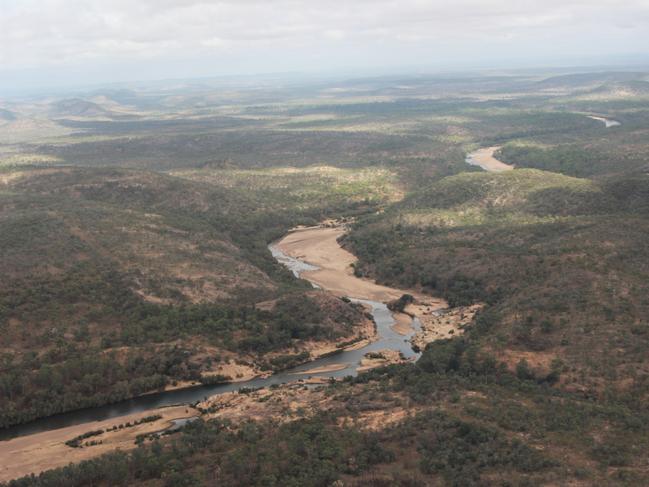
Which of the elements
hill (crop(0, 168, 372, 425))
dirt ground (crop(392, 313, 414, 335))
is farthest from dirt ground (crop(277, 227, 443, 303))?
hill (crop(0, 168, 372, 425))

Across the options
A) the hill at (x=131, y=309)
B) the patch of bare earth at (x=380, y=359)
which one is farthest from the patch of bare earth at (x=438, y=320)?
the hill at (x=131, y=309)

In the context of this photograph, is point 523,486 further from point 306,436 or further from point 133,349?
point 133,349

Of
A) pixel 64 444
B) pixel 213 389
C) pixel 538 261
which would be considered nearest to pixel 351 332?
pixel 213 389

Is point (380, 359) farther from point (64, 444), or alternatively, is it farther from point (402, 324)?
point (64, 444)

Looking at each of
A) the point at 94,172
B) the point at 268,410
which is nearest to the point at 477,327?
the point at 268,410

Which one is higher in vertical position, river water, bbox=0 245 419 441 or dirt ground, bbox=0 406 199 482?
dirt ground, bbox=0 406 199 482

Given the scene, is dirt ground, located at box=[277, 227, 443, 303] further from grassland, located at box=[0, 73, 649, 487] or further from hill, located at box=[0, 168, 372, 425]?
hill, located at box=[0, 168, 372, 425]
